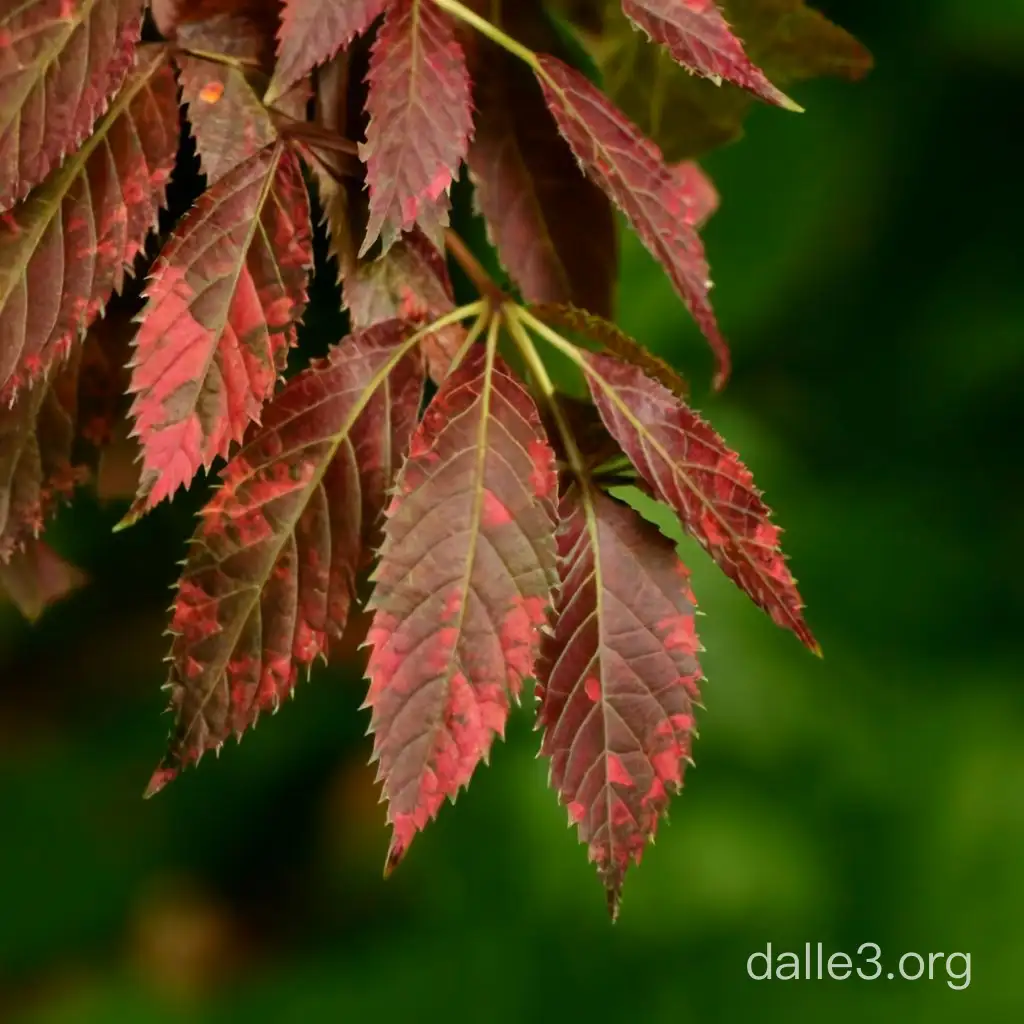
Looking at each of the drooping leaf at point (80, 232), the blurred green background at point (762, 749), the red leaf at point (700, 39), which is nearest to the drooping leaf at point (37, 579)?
the blurred green background at point (762, 749)

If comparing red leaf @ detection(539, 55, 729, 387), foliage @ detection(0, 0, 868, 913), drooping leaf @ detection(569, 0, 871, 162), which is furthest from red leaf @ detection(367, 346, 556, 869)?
drooping leaf @ detection(569, 0, 871, 162)

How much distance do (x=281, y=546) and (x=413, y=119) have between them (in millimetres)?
178

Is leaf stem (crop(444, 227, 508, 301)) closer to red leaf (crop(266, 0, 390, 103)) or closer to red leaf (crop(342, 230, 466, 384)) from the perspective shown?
red leaf (crop(342, 230, 466, 384))

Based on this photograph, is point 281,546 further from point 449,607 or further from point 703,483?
point 703,483

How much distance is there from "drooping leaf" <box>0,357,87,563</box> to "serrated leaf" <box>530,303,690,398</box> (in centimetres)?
24

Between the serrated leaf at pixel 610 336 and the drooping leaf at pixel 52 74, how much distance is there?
0.66ft

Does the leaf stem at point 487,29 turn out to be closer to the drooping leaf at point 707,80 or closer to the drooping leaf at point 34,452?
the drooping leaf at point 707,80

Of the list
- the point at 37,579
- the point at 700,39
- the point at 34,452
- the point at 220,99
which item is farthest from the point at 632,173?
the point at 37,579

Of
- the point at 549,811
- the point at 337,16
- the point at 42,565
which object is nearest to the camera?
the point at 337,16

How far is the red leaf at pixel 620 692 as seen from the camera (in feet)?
1.47

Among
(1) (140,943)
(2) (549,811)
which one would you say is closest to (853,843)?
(2) (549,811)

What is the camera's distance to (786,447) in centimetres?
76

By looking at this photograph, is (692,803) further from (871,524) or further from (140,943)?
(140,943)

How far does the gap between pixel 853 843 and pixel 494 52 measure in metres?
0.62
